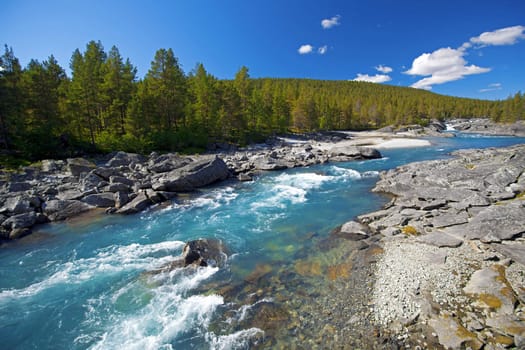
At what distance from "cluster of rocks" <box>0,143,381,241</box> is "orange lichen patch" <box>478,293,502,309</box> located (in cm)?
2073

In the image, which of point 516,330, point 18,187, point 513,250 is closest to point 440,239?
point 513,250

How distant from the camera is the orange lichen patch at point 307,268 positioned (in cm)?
1064

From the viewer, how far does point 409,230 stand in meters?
13.2

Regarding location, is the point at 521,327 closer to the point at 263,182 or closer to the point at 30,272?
the point at 30,272

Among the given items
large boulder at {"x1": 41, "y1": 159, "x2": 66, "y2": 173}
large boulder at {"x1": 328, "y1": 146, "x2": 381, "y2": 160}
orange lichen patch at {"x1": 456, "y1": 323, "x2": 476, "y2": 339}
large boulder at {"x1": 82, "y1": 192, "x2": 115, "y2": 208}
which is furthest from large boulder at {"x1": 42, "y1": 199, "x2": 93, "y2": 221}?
large boulder at {"x1": 328, "y1": 146, "x2": 381, "y2": 160}

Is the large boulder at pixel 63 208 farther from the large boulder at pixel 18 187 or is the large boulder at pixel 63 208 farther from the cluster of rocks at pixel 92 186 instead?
the large boulder at pixel 18 187

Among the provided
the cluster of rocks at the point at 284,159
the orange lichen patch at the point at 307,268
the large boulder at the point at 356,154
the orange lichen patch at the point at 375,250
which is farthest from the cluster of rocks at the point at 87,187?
the large boulder at the point at 356,154

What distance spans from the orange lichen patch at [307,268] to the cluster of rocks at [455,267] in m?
2.56

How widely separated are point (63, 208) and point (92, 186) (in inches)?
154

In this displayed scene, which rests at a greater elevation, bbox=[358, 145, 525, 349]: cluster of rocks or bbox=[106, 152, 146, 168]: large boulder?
bbox=[106, 152, 146, 168]: large boulder

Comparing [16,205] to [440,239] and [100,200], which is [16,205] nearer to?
[100,200]

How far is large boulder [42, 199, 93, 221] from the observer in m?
17.9

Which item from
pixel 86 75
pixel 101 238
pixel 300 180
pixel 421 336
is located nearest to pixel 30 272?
pixel 101 238

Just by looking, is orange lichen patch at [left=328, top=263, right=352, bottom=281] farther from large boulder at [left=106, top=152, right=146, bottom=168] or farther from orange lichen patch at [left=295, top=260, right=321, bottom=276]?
large boulder at [left=106, top=152, right=146, bottom=168]
